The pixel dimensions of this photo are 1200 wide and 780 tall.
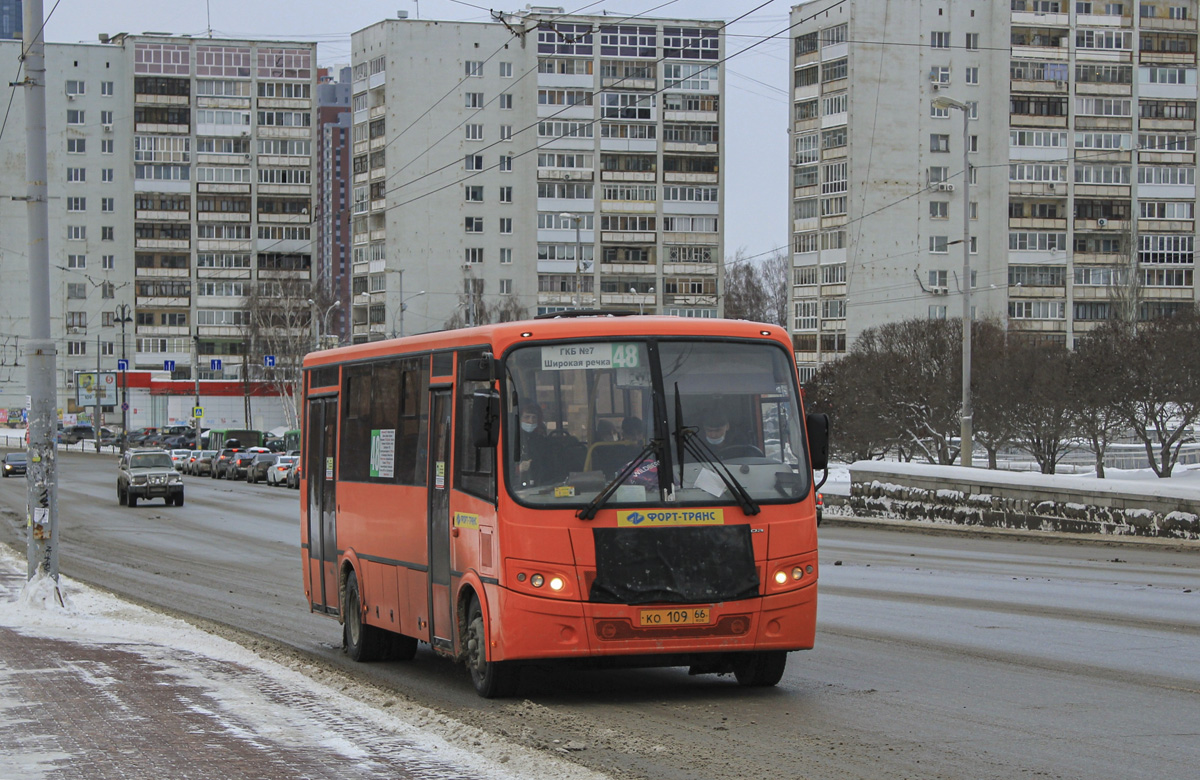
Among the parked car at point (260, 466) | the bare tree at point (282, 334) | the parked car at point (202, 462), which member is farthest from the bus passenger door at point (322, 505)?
the bare tree at point (282, 334)

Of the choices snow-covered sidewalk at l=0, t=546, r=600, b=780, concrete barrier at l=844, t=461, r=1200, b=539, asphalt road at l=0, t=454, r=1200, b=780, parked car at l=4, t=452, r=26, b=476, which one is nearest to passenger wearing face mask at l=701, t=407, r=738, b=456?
asphalt road at l=0, t=454, r=1200, b=780

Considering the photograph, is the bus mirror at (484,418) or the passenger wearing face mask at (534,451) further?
the passenger wearing face mask at (534,451)

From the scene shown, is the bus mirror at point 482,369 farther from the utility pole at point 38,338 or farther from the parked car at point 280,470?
the parked car at point 280,470

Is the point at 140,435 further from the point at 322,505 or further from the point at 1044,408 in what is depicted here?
the point at 322,505

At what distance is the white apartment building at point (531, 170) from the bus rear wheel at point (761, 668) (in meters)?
95.8

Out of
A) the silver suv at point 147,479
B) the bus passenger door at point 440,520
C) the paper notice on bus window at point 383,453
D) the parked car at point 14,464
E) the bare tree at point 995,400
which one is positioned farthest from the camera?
the parked car at point 14,464

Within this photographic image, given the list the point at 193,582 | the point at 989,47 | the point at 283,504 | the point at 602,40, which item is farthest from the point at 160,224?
the point at 193,582

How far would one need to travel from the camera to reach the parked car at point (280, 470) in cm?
5912

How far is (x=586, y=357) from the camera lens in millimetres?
9953

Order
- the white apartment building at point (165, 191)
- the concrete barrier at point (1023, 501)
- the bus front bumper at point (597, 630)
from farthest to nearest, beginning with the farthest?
1. the white apartment building at point (165, 191)
2. the concrete barrier at point (1023, 501)
3. the bus front bumper at point (597, 630)

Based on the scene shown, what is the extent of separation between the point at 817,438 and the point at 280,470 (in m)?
51.4

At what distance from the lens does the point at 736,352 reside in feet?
33.5

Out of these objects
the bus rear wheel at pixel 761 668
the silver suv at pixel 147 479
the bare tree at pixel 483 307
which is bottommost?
the silver suv at pixel 147 479

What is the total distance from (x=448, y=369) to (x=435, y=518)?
108 cm
